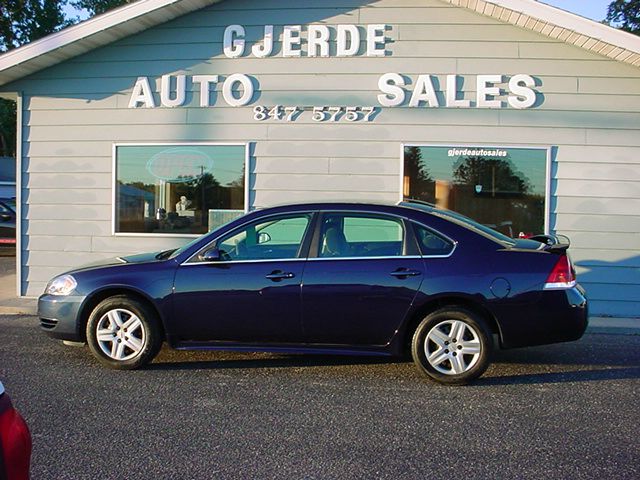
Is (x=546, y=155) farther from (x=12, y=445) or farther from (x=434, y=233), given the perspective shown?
(x=12, y=445)

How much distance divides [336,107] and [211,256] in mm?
4260

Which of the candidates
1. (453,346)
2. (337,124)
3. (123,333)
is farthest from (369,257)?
(337,124)

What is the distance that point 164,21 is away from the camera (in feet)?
30.2

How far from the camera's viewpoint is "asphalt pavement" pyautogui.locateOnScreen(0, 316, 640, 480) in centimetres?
369

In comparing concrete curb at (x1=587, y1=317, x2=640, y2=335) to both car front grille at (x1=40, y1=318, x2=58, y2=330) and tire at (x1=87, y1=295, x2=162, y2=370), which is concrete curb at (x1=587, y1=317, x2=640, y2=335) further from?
car front grille at (x1=40, y1=318, x2=58, y2=330)

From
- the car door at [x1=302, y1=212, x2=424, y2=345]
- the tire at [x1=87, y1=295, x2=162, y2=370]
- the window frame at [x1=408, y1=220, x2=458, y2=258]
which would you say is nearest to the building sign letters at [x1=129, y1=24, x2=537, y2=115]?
the window frame at [x1=408, y1=220, x2=458, y2=258]

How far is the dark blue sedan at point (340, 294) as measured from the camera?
528cm

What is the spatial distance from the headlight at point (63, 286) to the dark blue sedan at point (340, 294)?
0.01 m

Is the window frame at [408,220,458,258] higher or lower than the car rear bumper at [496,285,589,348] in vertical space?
higher

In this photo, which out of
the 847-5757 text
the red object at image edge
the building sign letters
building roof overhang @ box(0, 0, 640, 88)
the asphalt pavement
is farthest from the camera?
the 847-5757 text

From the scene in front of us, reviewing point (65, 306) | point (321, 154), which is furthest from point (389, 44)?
point (65, 306)

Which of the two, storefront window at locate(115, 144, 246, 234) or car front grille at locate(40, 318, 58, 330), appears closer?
car front grille at locate(40, 318, 58, 330)

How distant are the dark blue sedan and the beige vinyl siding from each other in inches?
134

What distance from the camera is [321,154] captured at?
903cm
